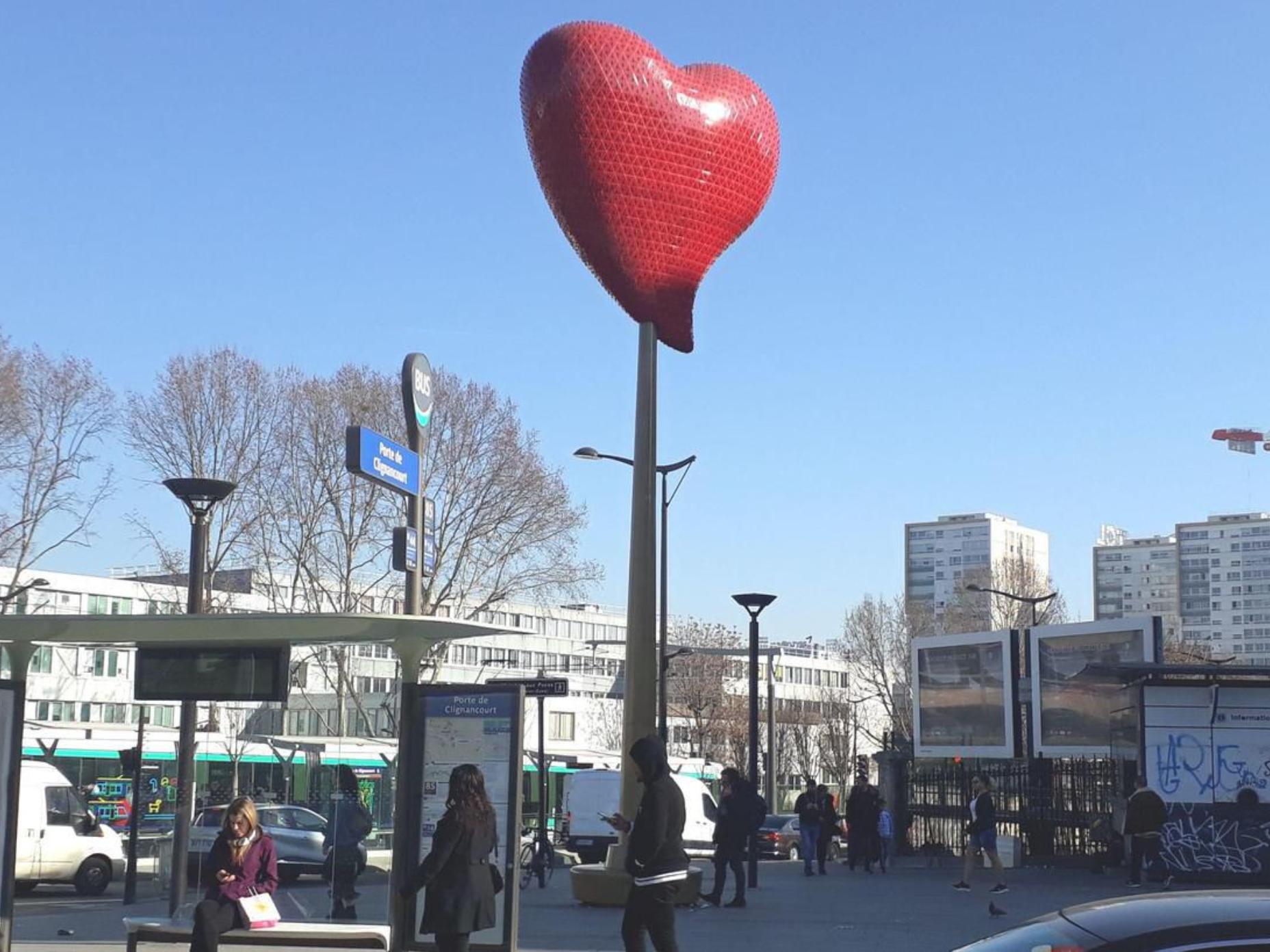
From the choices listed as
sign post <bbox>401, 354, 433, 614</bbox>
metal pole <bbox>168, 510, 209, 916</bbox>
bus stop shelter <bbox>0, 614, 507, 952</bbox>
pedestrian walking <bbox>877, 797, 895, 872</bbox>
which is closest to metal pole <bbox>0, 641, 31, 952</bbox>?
bus stop shelter <bbox>0, 614, 507, 952</bbox>

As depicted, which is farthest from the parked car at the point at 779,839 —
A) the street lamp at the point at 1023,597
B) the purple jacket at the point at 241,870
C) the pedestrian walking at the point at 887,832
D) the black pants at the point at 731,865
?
the purple jacket at the point at 241,870

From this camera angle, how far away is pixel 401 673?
38.4 ft

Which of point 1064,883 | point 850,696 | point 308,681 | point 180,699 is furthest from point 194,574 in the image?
point 850,696

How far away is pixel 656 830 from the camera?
32.1 ft

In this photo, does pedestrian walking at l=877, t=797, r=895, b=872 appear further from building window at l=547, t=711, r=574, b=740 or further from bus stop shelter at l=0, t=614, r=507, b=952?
building window at l=547, t=711, r=574, b=740

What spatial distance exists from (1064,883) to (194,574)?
13.6m

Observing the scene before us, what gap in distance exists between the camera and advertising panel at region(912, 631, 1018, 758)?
34906 millimetres

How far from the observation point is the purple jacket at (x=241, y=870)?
9.96m

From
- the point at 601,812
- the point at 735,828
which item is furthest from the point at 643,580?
the point at 601,812

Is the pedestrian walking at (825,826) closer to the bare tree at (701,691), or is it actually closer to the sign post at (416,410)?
the sign post at (416,410)

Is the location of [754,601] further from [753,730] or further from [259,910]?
[259,910]

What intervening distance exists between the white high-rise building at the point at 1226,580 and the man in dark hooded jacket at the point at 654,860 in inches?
6503

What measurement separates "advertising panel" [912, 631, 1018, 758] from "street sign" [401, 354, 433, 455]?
21.5 metres

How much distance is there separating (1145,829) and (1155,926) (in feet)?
59.8
